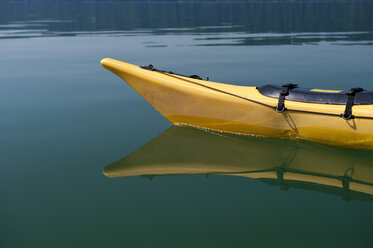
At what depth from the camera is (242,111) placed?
17.7ft

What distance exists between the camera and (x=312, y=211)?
3.63 metres

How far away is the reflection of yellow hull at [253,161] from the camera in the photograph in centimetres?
442

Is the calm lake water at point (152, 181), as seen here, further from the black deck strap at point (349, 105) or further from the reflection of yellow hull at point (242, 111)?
the black deck strap at point (349, 105)

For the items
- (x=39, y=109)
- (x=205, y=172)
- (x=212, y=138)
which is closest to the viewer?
(x=205, y=172)

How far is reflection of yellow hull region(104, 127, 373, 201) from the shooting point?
4.42m

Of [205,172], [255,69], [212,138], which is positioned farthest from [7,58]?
[205,172]

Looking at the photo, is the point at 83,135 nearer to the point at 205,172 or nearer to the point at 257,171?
the point at 205,172

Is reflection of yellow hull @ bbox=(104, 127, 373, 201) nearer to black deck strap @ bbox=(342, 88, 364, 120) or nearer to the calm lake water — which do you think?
the calm lake water

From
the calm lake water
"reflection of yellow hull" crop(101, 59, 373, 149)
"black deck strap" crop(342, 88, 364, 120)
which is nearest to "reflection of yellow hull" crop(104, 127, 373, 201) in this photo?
the calm lake water

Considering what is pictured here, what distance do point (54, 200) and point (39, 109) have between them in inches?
138

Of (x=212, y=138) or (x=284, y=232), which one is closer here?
(x=284, y=232)

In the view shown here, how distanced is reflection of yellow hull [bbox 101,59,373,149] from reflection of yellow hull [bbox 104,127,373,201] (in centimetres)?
18

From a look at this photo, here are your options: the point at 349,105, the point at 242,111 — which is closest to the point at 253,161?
the point at 242,111

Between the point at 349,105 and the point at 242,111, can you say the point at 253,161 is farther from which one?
the point at 349,105
